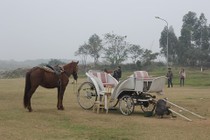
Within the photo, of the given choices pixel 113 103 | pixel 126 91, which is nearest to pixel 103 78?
pixel 113 103

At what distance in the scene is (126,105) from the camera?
1482 cm

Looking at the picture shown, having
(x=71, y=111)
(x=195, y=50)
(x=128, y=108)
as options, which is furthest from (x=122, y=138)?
(x=195, y=50)

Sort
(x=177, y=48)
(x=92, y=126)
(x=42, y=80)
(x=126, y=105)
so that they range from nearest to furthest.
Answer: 1. (x=92, y=126)
2. (x=126, y=105)
3. (x=42, y=80)
4. (x=177, y=48)

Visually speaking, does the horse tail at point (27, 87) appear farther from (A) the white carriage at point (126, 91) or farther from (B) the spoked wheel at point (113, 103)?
(B) the spoked wheel at point (113, 103)

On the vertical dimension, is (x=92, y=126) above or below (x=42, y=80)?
below

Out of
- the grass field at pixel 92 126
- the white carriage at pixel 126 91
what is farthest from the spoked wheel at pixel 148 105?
the grass field at pixel 92 126

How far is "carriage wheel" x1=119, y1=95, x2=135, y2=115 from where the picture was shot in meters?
14.6

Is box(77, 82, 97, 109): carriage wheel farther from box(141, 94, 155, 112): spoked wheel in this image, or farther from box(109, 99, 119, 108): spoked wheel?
box(141, 94, 155, 112): spoked wheel

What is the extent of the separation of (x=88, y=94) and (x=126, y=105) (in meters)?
2.06

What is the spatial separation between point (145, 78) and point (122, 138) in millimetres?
4952

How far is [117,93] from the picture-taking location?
49.2 ft

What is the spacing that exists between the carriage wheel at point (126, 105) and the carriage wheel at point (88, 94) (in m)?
1.49

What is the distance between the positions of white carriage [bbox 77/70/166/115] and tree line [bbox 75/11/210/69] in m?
60.9

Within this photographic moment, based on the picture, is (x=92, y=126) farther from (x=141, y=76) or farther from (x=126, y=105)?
(x=141, y=76)
